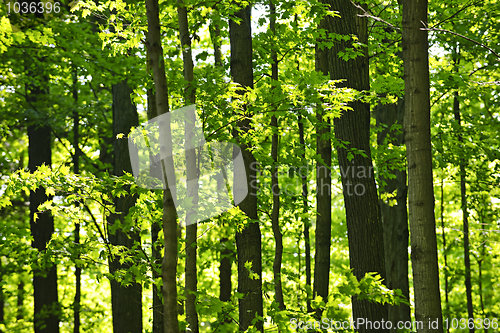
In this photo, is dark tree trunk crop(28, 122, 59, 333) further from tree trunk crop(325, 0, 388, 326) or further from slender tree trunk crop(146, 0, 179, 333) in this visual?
slender tree trunk crop(146, 0, 179, 333)

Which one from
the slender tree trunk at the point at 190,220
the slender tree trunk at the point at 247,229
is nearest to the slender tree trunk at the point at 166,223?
the slender tree trunk at the point at 190,220

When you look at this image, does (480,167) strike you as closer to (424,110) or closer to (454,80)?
(454,80)

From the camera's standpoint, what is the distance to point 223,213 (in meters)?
3.95

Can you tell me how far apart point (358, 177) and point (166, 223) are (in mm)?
3690

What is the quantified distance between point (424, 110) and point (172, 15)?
9.76ft

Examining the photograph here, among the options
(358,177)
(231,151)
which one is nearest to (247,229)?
(231,151)

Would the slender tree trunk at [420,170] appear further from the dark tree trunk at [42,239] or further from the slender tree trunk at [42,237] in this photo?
the dark tree trunk at [42,239]

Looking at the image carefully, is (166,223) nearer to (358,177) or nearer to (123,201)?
(358,177)

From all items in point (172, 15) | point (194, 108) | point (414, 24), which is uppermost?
point (172, 15)

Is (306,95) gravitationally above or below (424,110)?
above

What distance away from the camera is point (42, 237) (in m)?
9.83

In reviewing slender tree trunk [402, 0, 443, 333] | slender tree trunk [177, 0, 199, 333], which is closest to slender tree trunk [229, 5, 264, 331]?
slender tree trunk [177, 0, 199, 333]

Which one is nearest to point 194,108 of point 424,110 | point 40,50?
point 424,110

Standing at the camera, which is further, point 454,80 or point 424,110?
point 454,80
